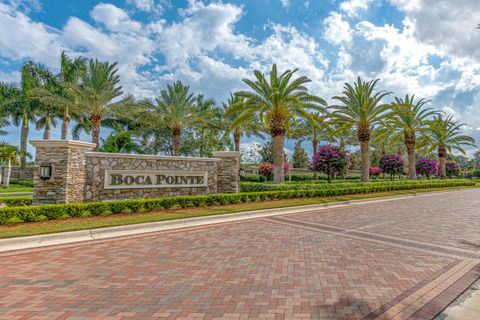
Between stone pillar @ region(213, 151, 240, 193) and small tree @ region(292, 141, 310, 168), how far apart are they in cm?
3902

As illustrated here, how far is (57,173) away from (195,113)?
22.0 meters

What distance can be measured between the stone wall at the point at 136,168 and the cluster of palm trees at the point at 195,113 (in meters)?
6.77

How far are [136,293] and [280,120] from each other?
18.0 meters

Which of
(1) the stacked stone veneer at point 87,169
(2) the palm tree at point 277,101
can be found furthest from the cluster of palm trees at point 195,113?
(1) the stacked stone veneer at point 87,169

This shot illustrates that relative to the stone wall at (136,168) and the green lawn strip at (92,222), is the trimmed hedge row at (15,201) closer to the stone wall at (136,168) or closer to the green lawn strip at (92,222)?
the stone wall at (136,168)

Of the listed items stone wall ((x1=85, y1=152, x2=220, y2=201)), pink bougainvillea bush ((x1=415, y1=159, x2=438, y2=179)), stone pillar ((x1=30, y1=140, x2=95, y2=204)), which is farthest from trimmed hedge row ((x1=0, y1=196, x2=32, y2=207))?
pink bougainvillea bush ((x1=415, y1=159, x2=438, y2=179))

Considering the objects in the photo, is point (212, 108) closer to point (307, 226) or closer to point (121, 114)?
point (121, 114)

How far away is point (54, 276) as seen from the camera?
16.7 ft

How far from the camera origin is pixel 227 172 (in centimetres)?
1675

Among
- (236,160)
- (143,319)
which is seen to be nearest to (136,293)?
(143,319)

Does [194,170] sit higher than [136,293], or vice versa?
[194,170]

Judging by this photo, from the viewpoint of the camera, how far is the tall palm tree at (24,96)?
31.5m

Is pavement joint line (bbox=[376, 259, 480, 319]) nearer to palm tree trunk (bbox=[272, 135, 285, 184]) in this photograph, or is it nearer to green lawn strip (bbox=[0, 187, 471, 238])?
green lawn strip (bbox=[0, 187, 471, 238])

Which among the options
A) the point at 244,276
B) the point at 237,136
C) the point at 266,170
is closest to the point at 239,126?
the point at 237,136
